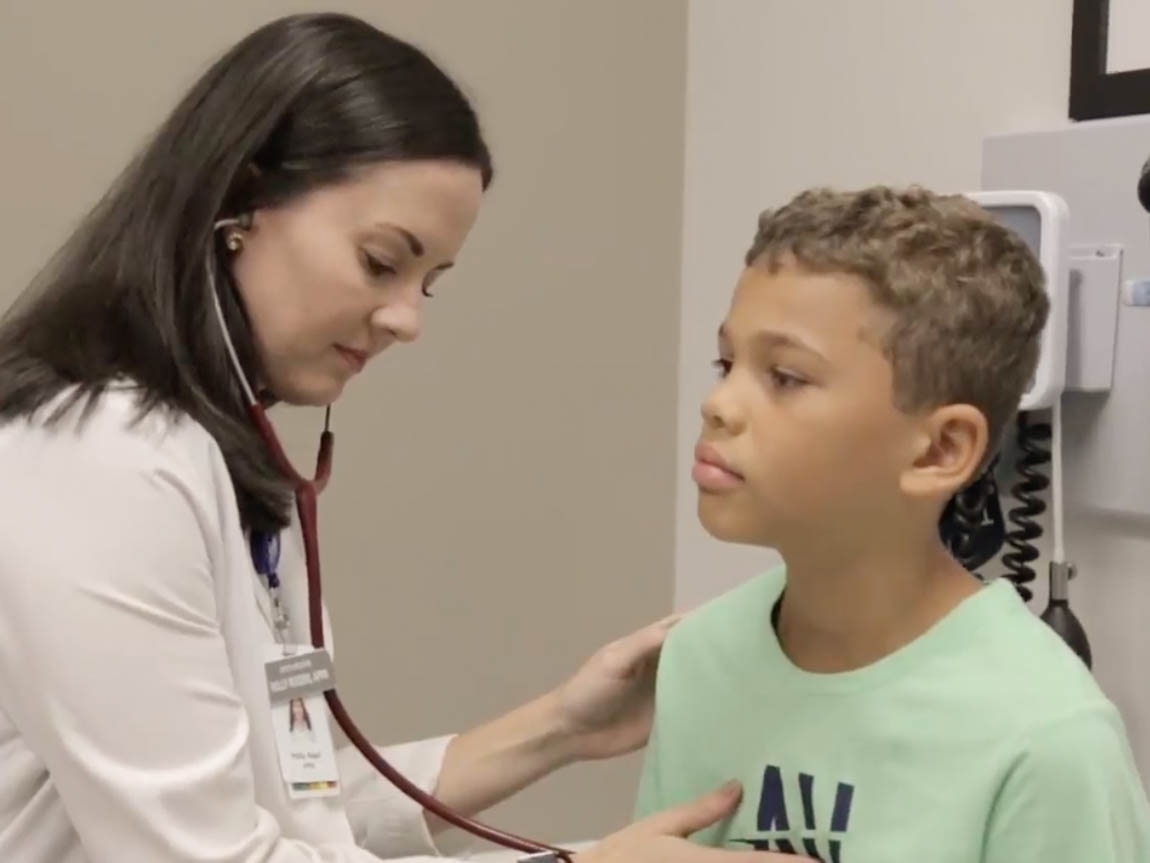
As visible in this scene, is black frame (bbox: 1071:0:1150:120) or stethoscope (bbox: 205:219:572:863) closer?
stethoscope (bbox: 205:219:572:863)

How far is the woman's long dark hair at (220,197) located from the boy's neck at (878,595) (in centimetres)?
43

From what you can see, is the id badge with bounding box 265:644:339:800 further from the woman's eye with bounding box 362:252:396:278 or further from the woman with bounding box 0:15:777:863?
the woman's eye with bounding box 362:252:396:278

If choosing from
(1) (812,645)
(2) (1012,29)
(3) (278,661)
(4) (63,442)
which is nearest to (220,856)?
(3) (278,661)

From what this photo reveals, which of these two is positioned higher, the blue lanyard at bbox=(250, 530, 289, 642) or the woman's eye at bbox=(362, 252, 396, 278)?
the woman's eye at bbox=(362, 252, 396, 278)

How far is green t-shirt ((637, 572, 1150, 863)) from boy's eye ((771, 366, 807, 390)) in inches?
7.6

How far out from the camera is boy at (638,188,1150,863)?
87 centimetres

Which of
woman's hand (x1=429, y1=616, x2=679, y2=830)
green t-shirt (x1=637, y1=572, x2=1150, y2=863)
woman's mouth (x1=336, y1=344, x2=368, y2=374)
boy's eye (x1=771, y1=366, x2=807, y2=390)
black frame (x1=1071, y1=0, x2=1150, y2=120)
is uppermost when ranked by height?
black frame (x1=1071, y1=0, x2=1150, y2=120)

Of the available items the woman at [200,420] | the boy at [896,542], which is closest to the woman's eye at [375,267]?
the woman at [200,420]

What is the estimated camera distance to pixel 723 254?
1.85 metres

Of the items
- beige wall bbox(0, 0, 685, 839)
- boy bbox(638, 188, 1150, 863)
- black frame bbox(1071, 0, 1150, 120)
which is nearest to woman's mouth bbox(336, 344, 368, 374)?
boy bbox(638, 188, 1150, 863)

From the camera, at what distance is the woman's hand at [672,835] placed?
979 mm

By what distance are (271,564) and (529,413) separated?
2.56ft

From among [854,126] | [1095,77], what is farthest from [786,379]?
[854,126]

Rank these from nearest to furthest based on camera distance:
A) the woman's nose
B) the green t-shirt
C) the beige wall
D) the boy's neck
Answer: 1. the green t-shirt
2. the boy's neck
3. the woman's nose
4. the beige wall
